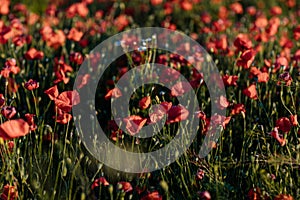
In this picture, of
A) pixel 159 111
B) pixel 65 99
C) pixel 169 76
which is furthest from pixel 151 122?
pixel 169 76

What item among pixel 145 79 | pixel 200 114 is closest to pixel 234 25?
pixel 145 79

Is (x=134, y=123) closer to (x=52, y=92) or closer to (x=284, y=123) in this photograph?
(x=52, y=92)

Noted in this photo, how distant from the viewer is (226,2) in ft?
19.0

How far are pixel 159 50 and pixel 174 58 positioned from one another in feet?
1.24

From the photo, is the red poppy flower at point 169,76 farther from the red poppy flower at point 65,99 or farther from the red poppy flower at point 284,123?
the red poppy flower at point 284,123

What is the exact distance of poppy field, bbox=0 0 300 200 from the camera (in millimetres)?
2268

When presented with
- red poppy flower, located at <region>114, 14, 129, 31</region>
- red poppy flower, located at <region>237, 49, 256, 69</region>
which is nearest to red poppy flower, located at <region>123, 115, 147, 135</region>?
red poppy flower, located at <region>237, 49, 256, 69</region>

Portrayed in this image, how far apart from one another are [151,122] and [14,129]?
0.76 metres

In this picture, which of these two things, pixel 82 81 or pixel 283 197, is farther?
pixel 82 81

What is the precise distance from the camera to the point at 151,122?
8.32 ft

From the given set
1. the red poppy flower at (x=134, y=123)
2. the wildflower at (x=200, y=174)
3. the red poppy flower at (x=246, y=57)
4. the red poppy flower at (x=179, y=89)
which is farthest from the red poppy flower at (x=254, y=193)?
the red poppy flower at (x=246, y=57)

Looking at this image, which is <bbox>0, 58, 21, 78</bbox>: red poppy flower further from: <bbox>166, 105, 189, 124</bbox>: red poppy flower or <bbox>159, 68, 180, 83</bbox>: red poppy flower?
<bbox>166, 105, 189, 124</bbox>: red poppy flower

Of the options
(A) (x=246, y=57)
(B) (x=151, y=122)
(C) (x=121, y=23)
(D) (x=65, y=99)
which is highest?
(C) (x=121, y=23)

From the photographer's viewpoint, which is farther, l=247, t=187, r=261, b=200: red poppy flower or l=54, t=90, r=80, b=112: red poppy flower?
l=54, t=90, r=80, b=112: red poppy flower
